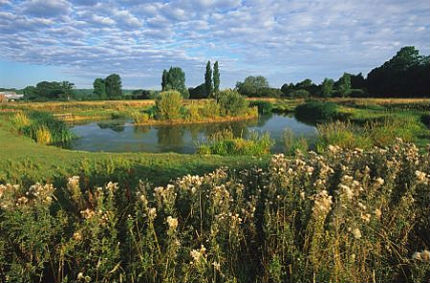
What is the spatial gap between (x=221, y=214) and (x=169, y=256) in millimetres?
515

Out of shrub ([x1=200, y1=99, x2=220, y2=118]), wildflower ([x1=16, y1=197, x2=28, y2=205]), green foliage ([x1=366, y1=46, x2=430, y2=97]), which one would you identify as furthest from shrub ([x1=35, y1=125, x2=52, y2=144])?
green foliage ([x1=366, y1=46, x2=430, y2=97])

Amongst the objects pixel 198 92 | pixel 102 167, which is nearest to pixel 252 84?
pixel 198 92

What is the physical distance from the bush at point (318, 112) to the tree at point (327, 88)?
1872 centimetres

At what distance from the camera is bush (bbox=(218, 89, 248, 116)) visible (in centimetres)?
3066

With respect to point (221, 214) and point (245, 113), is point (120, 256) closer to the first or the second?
point (221, 214)

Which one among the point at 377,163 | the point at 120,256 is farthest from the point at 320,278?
the point at 377,163

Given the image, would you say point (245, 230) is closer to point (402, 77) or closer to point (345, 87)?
point (402, 77)

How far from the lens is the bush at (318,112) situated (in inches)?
1130

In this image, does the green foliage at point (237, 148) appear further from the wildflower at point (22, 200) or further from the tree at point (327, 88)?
the tree at point (327, 88)

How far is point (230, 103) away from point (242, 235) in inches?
1118

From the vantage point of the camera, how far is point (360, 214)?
242 centimetres

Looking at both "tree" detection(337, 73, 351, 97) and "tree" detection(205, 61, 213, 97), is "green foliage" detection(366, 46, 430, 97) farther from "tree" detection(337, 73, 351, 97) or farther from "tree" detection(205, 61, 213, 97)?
"tree" detection(205, 61, 213, 97)

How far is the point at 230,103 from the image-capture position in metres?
30.8

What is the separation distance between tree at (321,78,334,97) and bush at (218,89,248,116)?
1117 inches
